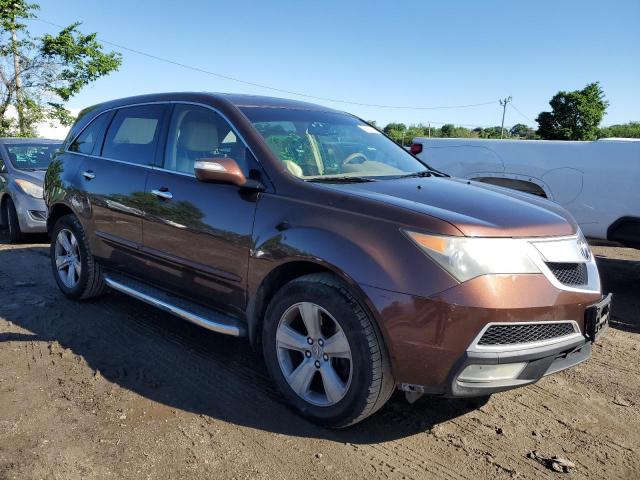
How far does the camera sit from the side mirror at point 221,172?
307 centimetres

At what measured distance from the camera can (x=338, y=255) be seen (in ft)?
8.73

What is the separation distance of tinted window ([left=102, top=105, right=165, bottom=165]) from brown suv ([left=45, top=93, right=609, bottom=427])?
1.0 inches

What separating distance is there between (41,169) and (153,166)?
532 cm

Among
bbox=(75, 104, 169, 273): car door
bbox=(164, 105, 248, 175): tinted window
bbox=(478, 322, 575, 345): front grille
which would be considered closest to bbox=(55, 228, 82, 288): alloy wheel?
bbox=(75, 104, 169, 273): car door

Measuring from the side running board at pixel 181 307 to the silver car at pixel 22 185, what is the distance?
3.93m

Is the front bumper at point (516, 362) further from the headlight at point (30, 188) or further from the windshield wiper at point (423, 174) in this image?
the headlight at point (30, 188)

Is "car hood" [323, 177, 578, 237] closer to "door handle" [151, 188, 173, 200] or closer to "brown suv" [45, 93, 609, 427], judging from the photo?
"brown suv" [45, 93, 609, 427]

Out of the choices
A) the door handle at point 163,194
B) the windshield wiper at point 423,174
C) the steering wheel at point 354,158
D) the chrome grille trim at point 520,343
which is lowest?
the chrome grille trim at point 520,343

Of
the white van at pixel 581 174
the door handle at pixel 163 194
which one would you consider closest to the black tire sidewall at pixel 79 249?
the door handle at pixel 163 194

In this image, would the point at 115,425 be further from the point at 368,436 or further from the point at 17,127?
the point at 17,127

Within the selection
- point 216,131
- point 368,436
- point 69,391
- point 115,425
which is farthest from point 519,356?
point 69,391

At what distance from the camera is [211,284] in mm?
3395

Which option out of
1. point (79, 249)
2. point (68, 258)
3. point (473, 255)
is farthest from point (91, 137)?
point (473, 255)

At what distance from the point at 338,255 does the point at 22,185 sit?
22.0ft
